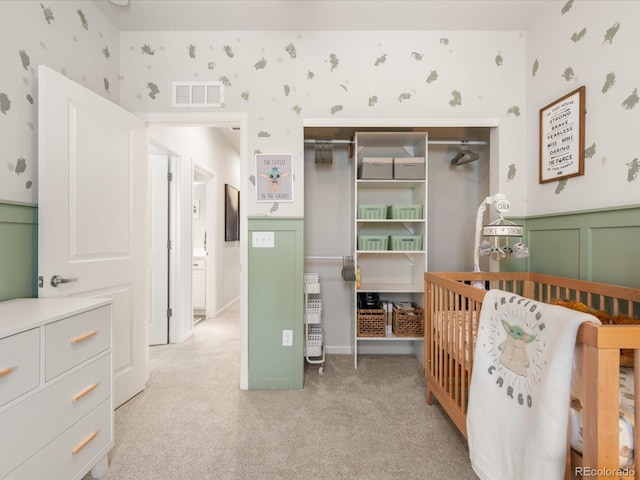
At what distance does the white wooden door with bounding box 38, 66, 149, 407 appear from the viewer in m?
1.51

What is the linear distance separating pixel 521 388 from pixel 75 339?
163cm

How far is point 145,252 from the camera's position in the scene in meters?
2.21

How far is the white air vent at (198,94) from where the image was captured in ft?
7.18

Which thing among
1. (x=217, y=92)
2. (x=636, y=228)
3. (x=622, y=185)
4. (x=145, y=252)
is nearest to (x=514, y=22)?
(x=622, y=185)

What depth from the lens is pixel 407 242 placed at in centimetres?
250

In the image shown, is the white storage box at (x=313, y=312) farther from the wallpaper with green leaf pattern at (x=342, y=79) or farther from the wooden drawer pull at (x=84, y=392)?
the wooden drawer pull at (x=84, y=392)

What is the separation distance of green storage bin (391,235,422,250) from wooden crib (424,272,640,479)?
51 centimetres

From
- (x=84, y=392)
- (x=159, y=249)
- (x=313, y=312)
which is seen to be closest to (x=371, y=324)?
(x=313, y=312)

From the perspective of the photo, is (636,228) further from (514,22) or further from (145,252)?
(145,252)

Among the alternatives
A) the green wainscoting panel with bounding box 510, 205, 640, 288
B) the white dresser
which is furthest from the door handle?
the green wainscoting panel with bounding box 510, 205, 640, 288

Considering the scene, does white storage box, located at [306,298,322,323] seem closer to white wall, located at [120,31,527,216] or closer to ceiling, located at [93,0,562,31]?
white wall, located at [120,31,527,216]

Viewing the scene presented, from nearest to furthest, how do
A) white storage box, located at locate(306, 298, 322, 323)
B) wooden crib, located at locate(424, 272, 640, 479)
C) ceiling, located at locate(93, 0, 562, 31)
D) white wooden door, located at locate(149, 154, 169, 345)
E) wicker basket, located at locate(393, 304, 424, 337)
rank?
wooden crib, located at locate(424, 272, 640, 479)
ceiling, located at locate(93, 0, 562, 31)
white storage box, located at locate(306, 298, 322, 323)
wicker basket, located at locate(393, 304, 424, 337)
white wooden door, located at locate(149, 154, 169, 345)

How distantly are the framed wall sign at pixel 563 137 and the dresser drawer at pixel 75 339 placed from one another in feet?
8.39

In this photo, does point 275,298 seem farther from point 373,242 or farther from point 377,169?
point 377,169
